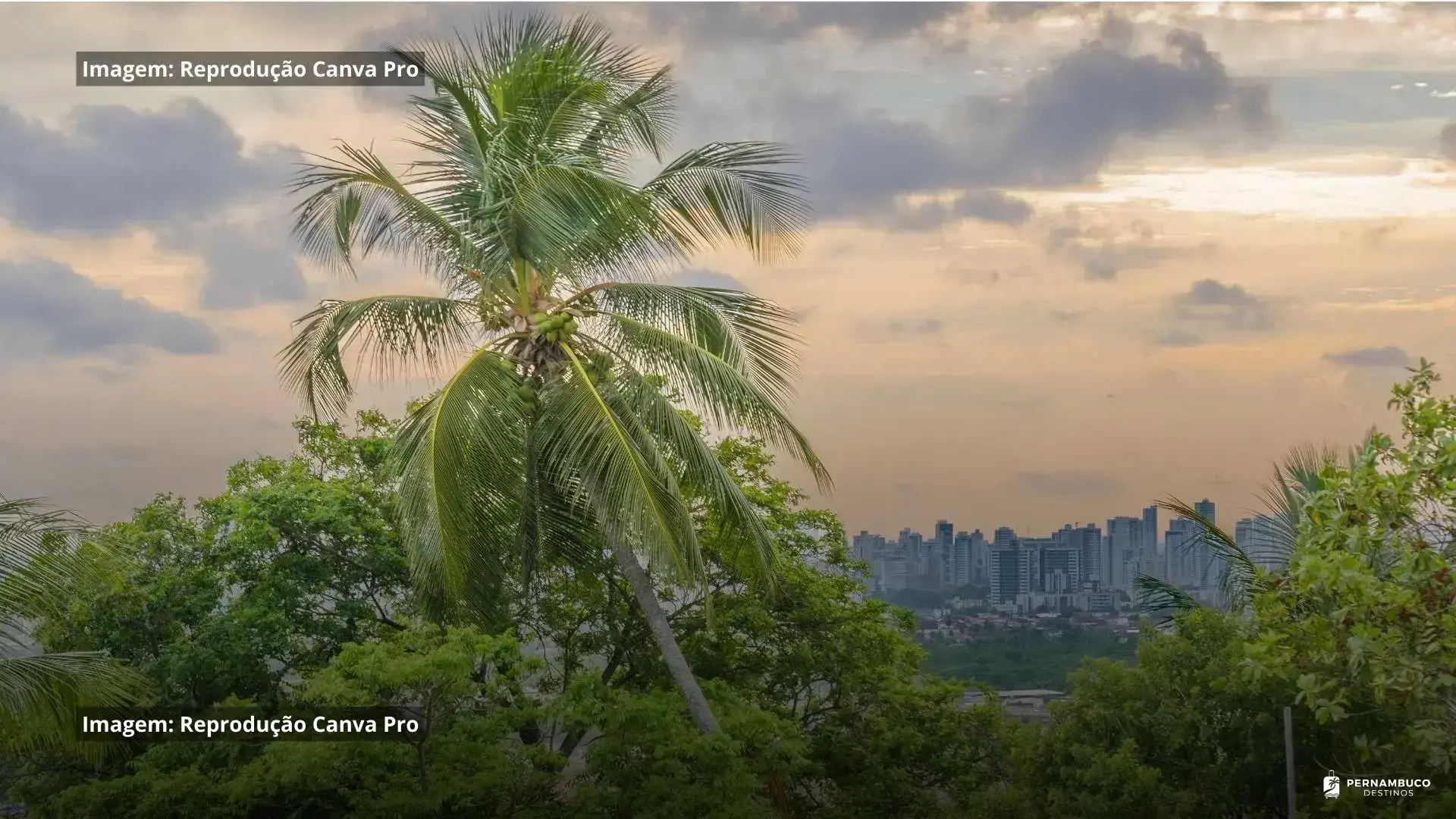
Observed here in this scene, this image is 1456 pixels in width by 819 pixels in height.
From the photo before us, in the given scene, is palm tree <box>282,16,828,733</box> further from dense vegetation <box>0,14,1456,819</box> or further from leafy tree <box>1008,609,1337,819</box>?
leafy tree <box>1008,609,1337,819</box>

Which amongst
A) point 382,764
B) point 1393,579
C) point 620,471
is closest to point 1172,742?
point 1393,579

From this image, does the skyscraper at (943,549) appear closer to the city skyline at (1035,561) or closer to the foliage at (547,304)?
the city skyline at (1035,561)

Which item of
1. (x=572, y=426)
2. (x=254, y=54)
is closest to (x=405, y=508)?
(x=572, y=426)

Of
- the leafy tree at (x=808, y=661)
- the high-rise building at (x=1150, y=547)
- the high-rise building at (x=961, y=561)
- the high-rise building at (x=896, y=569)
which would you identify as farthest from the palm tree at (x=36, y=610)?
the high-rise building at (x=961, y=561)

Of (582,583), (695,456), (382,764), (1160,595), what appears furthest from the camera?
(1160,595)

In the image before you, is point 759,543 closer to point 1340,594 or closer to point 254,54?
point 1340,594

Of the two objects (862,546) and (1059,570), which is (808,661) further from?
(1059,570)
